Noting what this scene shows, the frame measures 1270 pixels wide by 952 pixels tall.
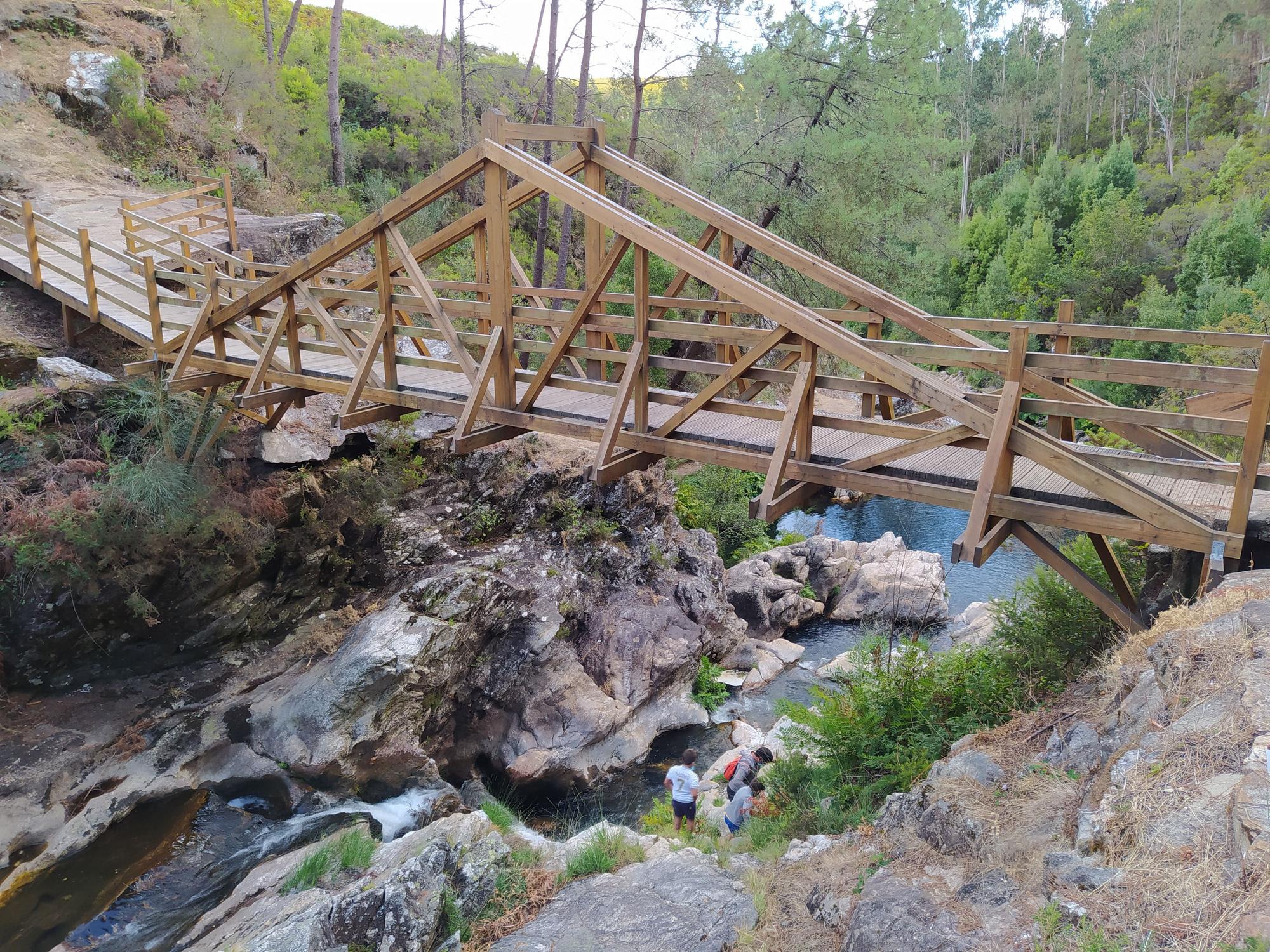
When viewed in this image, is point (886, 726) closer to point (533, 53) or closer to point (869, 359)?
point (869, 359)

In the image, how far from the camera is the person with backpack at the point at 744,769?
29.0 ft

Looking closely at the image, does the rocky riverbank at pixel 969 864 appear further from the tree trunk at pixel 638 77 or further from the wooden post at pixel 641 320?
the tree trunk at pixel 638 77

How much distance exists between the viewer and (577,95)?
1566 centimetres

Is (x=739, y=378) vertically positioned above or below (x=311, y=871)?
above

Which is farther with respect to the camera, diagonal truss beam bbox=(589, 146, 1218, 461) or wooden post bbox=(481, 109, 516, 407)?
diagonal truss beam bbox=(589, 146, 1218, 461)

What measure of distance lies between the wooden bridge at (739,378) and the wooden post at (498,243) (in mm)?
24

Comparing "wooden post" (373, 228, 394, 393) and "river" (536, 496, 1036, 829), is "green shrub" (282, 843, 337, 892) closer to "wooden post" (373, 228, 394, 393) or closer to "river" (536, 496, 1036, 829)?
"river" (536, 496, 1036, 829)

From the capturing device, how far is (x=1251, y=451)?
4.80 meters

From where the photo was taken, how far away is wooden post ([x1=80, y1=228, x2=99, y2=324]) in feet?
35.6

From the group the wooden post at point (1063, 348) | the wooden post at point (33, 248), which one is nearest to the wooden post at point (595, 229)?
the wooden post at point (1063, 348)

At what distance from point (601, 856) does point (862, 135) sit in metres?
13.2

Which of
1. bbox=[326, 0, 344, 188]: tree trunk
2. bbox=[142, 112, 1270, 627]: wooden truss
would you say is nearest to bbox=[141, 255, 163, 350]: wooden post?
bbox=[142, 112, 1270, 627]: wooden truss

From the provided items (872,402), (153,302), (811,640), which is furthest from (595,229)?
(811,640)

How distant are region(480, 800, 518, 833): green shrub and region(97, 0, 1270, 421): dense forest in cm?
957
